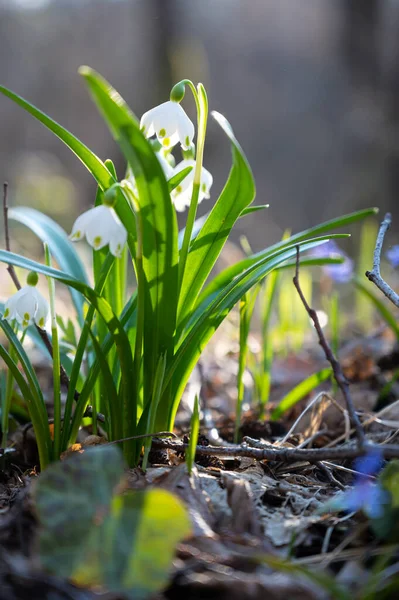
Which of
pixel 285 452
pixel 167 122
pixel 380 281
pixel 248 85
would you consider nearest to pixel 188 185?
pixel 167 122

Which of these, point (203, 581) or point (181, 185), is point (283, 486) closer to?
point (203, 581)

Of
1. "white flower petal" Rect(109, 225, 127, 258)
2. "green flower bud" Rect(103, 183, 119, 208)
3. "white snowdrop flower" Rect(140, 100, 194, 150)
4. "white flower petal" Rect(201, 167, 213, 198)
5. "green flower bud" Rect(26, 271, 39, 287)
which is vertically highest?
"white snowdrop flower" Rect(140, 100, 194, 150)

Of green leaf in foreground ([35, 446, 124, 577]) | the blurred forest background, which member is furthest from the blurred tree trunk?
green leaf in foreground ([35, 446, 124, 577])

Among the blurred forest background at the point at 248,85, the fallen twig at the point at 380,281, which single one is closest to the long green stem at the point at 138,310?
the fallen twig at the point at 380,281

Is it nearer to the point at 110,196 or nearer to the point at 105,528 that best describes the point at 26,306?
the point at 110,196

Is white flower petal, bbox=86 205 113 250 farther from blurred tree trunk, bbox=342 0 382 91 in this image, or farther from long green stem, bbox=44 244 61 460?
blurred tree trunk, bbox=342 0 382 91

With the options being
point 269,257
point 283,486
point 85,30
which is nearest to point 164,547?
point 283,486
